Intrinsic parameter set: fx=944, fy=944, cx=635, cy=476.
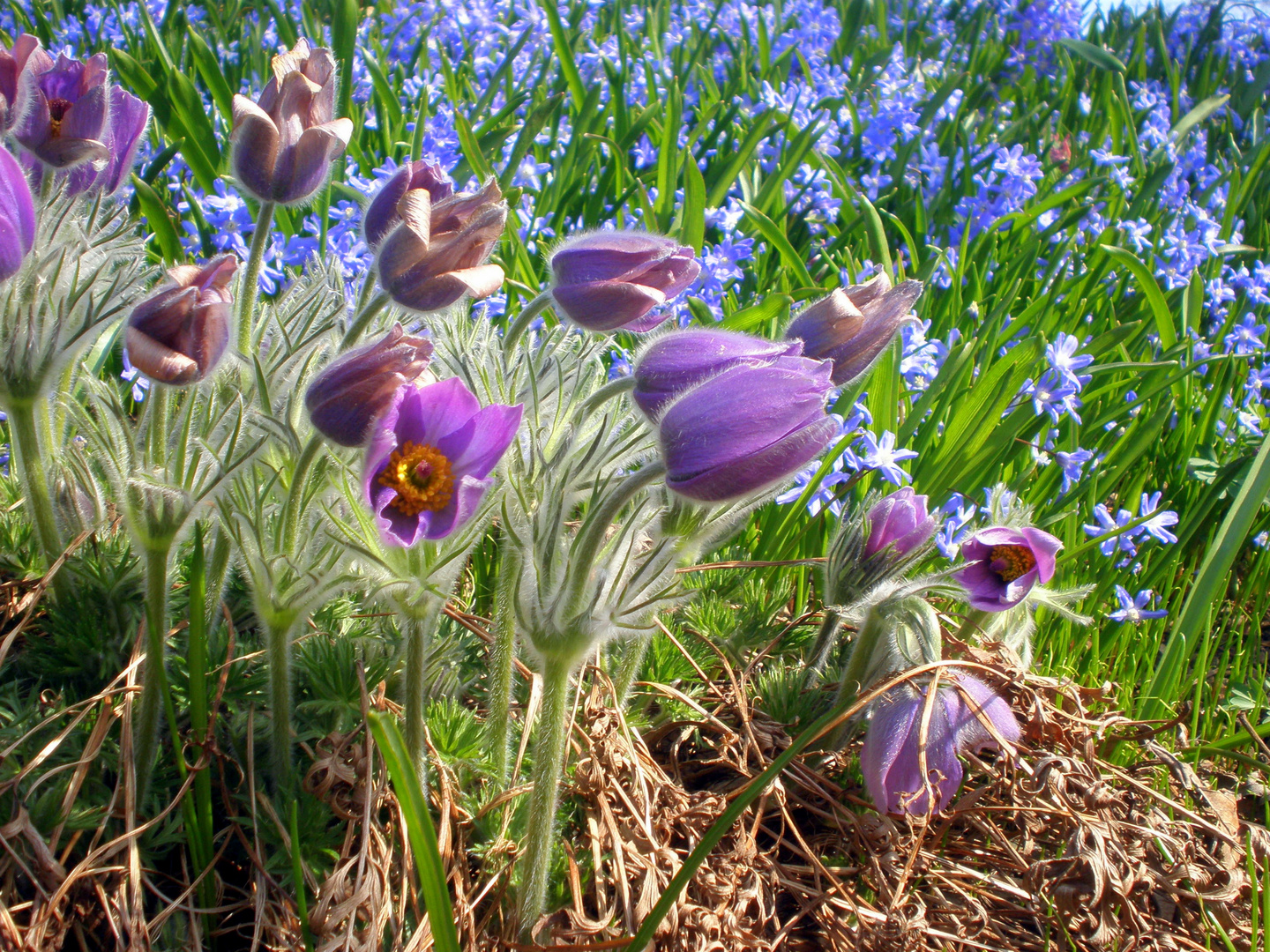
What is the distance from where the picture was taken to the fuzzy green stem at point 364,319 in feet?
3.51

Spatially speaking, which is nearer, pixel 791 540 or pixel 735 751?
pixel 735 751

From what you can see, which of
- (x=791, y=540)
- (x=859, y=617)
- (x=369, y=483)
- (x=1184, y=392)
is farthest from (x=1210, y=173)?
(x=369, y=483)

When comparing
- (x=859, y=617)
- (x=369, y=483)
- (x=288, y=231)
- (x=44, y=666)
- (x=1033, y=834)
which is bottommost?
(x=1033, y=834)

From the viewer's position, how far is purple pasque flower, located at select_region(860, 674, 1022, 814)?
1331 millimetres

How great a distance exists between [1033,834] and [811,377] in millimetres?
994

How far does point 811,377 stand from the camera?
3.04ft

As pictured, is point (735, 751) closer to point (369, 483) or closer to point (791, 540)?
point (791, 540)

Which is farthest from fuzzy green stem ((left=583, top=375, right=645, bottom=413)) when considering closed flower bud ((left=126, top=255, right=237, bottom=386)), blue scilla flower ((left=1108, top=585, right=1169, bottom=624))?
blue scilla flower ((left=1108, top=585, right=1169, bottom=624))

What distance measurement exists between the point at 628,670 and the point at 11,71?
1.16m

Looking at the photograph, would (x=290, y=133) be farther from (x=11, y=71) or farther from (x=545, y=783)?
(x=545, y=783)

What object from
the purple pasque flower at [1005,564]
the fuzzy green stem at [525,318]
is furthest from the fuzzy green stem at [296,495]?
the purple pasque flower at [1005,564]

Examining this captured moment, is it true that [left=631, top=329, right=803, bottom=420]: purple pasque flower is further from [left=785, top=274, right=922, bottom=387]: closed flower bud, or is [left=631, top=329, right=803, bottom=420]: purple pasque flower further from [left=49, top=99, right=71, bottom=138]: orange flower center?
[left=49, top=99, right=71, bottom=138]: orange flower center

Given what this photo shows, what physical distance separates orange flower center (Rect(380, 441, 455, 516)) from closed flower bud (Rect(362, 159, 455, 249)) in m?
0.31

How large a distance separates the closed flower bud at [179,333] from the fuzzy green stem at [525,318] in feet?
1.14
